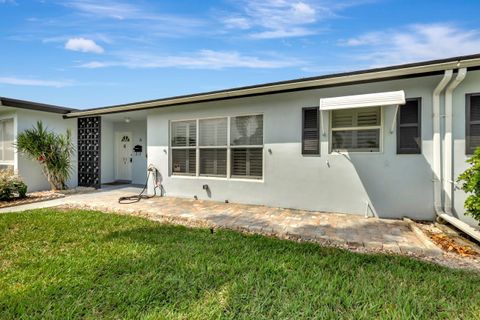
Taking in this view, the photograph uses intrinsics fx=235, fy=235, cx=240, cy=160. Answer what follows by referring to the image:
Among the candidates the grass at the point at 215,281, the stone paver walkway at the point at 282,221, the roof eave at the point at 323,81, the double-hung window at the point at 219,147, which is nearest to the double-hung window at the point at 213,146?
the double-hung window at the point at 219,147

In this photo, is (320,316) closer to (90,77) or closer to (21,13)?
(21,13)

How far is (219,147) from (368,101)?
4230mm

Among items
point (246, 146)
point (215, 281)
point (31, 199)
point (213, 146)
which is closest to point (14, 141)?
point (31, 199)

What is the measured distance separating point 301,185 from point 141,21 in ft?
23.3

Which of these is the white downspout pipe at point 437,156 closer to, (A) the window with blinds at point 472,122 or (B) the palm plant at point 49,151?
(A) the window with blinds at point 472,122

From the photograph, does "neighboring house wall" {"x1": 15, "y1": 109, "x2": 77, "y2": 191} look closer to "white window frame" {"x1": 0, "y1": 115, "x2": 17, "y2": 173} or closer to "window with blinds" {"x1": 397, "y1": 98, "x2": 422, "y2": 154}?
"white window frame" {"x1": 0, "y1": 115, "x2": 17, "y2": 173}

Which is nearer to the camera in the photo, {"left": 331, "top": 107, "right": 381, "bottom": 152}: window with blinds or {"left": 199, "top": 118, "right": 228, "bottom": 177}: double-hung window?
{"left": 331, "top": 107, "right": 381, "bottom": 152}: window with blinds

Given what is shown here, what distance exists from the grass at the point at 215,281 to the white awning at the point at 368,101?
2942 mm

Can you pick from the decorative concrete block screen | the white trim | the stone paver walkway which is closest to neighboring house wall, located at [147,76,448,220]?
the stone paver walkway

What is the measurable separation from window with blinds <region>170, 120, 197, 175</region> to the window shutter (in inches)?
141

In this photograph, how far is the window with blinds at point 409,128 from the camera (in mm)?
5125

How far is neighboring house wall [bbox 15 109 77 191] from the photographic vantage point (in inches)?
357

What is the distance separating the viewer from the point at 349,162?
18.8 ft

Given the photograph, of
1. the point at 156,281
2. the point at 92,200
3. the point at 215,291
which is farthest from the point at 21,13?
the point at 215,291
